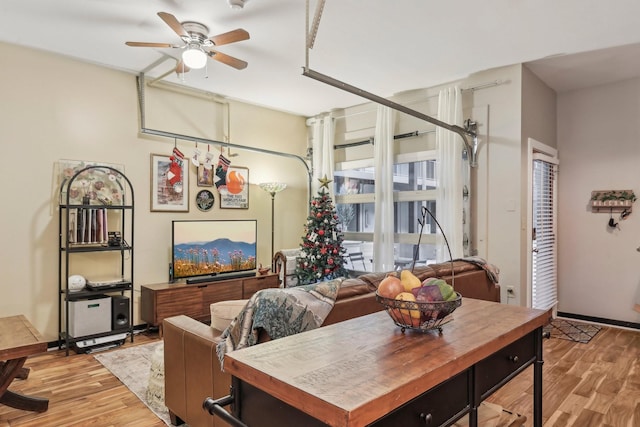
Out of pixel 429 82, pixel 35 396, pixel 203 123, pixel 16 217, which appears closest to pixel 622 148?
pixel 429 82

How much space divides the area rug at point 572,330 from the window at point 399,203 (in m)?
1.56

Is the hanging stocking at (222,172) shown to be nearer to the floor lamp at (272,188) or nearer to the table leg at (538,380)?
the floor lamp at (272,188)

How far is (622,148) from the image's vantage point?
4723mm

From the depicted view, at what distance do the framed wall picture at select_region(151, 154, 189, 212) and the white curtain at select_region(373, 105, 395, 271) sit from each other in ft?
8.27

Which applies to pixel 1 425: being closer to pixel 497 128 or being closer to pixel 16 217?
pixel 16 217

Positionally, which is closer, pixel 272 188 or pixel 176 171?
pixel 176 171

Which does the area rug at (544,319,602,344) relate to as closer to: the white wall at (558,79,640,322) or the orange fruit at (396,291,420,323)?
the white wall at (558,79,640,322)

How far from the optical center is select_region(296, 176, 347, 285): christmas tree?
217 inches

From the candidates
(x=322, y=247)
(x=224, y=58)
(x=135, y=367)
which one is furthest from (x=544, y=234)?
(x=135, y=367)

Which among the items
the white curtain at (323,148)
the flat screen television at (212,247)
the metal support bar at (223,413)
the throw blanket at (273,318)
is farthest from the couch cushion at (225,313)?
the white curtain at (323,148)

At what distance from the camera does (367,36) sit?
363 centimetres

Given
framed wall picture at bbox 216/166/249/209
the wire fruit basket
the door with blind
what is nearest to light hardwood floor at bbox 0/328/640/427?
the door with blind

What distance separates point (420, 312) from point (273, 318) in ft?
2.67

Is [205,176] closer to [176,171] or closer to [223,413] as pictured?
[176,171]
